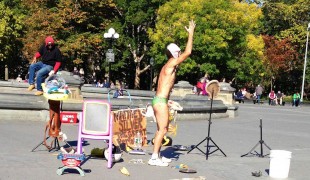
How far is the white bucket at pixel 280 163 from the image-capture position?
356 inches

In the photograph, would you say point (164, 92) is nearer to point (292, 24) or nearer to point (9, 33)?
point (9, 33)

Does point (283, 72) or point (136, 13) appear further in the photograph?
point (283, 72)

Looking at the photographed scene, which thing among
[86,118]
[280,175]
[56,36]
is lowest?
[280,175]

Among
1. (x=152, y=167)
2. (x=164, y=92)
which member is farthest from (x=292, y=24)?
(x=152, y=167)

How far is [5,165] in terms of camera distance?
8.66m

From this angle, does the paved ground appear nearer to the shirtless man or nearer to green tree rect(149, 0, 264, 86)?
the shirtless man

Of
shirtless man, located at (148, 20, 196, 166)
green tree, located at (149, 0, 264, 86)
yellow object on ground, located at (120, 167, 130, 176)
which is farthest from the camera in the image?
green tree, located at (149, 0, 264, 86)

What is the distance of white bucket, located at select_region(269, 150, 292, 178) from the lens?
9039mm

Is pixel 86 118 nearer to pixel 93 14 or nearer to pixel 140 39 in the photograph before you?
pixel 93 14

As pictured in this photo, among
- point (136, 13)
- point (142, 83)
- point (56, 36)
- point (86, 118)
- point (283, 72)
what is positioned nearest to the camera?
point (86, 118)

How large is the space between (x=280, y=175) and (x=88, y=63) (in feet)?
160

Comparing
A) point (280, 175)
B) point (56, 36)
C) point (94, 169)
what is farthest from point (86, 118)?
point (56, 36)

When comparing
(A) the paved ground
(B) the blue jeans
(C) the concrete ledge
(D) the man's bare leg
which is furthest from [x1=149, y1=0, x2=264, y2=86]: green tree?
(D) the man's bare leg

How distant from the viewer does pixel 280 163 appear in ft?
29.7
